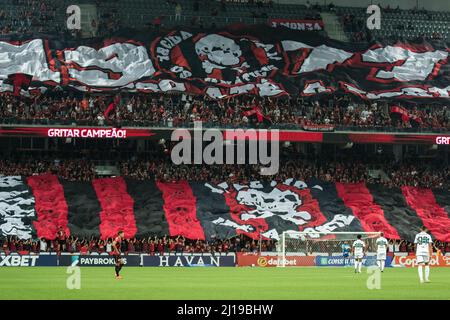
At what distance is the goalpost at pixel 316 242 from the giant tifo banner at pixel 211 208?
112 inches

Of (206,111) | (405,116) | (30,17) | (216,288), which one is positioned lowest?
(216,288)

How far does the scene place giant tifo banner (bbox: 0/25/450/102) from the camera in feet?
228

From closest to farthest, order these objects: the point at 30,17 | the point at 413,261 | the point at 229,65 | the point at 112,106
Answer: the point at 413,261, the point at 112,106, the point at 229,65, the point at 30,17

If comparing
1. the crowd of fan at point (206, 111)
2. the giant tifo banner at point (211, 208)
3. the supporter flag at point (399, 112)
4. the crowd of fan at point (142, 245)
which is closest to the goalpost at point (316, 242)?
the crowd of fan at point (142, 245)

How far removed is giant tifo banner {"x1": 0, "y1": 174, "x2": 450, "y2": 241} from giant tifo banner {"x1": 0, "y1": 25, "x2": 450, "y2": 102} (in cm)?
717

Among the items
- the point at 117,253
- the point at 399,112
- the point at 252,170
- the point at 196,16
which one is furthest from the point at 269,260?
the point at 196,16

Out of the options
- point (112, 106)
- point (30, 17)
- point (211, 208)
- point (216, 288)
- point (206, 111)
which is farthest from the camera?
point (30, 17)

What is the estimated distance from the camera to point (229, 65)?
7256 cm

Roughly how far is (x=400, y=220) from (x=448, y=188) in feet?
25.3

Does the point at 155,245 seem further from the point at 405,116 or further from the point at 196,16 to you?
the point at 196,16

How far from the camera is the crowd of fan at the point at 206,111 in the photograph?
6700 cm

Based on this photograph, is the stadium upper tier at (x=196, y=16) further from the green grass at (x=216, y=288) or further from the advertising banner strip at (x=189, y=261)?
the green grass at (x=216, y=288)

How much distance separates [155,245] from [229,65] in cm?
1877
